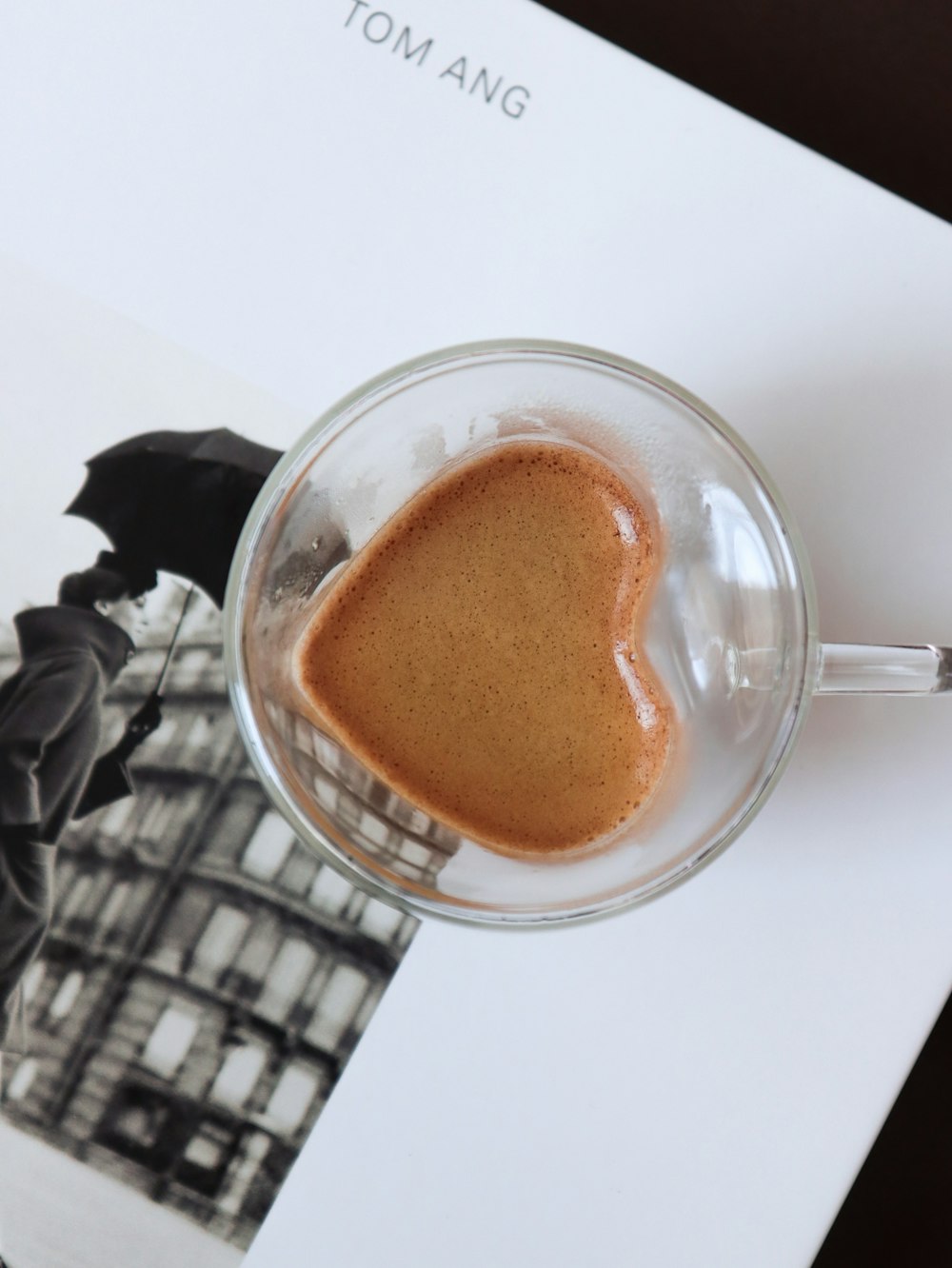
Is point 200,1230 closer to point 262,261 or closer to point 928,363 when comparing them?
point 262,261

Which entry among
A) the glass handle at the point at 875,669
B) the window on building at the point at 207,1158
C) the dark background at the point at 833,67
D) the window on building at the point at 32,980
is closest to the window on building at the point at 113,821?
the window on building at the point at 32,980

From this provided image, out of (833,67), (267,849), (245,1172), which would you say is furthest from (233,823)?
(833,67)

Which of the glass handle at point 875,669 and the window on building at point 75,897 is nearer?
the glass handle at point 875,669

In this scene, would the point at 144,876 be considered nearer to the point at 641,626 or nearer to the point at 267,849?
the point at 267,849

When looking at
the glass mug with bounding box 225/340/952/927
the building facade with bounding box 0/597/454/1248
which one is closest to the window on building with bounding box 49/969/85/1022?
the building facade with bounding box 0/597/454/1248

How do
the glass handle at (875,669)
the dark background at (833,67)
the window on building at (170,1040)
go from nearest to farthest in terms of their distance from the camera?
the glass handle at (875,669)
the window on building at (170,1040)
the dark background at (833,67)

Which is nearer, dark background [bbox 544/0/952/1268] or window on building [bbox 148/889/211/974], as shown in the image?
window on building [bbox 148/889/211/974]

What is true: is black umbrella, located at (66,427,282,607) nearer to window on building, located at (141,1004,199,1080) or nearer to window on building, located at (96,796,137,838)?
Result: window on building, located at (96,796,137,838)

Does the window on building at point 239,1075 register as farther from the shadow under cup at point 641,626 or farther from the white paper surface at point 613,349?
the shadow under cup at point 641,626
